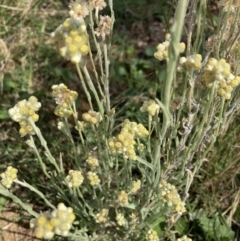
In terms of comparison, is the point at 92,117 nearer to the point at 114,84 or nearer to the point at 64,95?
the point at 64,95

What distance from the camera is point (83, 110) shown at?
1945 mm

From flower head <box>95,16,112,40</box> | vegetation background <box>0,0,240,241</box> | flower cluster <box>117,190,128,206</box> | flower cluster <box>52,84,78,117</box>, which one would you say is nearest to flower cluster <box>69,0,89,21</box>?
flower head <box>95,16,112,40</box>

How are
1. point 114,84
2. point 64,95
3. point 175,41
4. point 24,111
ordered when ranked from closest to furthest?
point 175,41 < point 24,111 < point 64,95 < point 114,84

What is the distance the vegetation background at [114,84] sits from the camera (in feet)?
5.24

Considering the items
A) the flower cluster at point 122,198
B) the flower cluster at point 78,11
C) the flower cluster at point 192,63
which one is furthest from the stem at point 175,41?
the flower cluster at point 122,198

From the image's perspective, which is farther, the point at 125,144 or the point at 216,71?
the point at 125,144

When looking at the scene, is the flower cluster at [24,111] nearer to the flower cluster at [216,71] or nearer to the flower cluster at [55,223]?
the flower cluster at [55,223]

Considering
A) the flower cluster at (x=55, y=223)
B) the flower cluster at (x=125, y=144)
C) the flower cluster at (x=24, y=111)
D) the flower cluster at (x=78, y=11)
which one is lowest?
the flower cluster at (x=55, y=223)

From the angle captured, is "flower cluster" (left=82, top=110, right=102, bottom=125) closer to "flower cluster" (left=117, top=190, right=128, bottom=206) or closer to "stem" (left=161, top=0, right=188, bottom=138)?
"flower cluster" (left=117, top=190, right=128, bottom=206)

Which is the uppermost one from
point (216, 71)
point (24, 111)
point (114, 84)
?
point (216, 71)

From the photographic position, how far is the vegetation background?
62.9 inches

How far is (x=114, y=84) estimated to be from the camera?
2.07 metres

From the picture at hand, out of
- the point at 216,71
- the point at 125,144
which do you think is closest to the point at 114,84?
the point at 125,144

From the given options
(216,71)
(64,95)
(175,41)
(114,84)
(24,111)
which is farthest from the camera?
(114,84)
